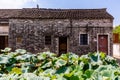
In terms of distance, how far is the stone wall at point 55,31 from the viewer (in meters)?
26.1

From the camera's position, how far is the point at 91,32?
85.9ft

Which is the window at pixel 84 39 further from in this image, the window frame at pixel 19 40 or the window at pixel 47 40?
the window frame at pixel 19 40

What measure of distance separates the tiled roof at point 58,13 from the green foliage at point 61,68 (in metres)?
19.4

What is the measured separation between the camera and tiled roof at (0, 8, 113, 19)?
26216mm

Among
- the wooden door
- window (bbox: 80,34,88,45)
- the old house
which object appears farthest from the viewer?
window (bbox: 80,34,88,45)

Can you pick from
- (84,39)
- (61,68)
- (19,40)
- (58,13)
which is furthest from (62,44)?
(61,68)

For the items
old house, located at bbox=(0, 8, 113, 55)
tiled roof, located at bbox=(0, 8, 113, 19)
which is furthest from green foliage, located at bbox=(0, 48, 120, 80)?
tiled roof, located at bbox=(0, 8, 113, 19)

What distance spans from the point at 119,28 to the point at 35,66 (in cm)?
3220

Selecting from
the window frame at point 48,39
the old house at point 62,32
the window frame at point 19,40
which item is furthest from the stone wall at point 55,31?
the window frame at point 48,39

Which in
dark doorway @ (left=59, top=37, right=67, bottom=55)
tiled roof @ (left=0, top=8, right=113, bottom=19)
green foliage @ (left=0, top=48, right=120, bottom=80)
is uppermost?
tiled roof @ (left=0, top=8, right=113, bottom=19)

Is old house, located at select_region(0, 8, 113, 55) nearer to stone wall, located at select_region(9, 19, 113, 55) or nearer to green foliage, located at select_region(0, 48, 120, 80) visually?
stone wall, located at select_region(9, 19, 113, 55)

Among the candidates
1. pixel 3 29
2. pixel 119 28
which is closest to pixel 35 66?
pixel 3 29

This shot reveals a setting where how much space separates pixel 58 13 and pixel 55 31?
1.77m

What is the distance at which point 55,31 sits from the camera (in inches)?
1038
